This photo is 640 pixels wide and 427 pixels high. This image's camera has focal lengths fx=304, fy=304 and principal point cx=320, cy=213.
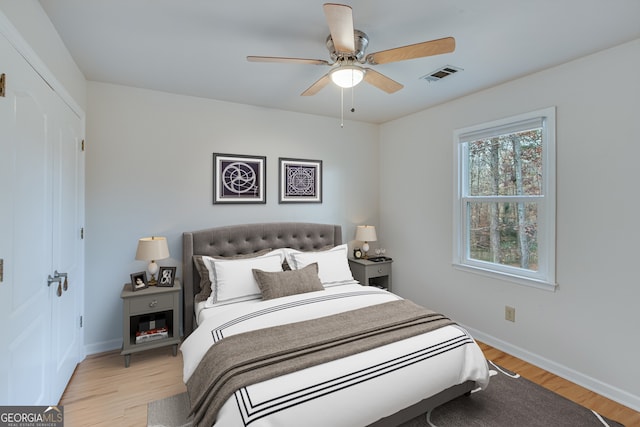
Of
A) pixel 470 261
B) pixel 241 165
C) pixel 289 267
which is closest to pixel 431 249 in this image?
pixel 470 261

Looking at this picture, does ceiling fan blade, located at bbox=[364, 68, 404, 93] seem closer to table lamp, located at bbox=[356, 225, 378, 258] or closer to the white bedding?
the white bedding

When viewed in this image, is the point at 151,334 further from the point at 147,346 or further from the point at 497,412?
the point at 497,412

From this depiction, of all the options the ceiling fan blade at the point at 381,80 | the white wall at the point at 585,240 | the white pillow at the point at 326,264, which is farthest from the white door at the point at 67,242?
the white wall at the point at 585,240

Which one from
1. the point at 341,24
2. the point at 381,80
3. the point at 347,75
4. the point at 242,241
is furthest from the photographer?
the point at 242,241

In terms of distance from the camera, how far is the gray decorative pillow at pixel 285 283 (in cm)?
265

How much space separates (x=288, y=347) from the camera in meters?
1.78

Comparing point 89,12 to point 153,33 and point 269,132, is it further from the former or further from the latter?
point 269,132

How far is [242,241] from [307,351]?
1.86 meters

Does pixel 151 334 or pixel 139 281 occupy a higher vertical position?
pixel 139 281

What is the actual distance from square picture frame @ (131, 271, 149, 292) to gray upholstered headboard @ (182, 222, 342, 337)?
1.11ft

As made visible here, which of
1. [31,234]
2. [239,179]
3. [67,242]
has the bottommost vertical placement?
[67,242]

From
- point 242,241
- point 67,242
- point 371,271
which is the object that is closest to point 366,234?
point 371,271

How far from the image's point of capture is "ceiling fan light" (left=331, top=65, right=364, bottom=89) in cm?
200

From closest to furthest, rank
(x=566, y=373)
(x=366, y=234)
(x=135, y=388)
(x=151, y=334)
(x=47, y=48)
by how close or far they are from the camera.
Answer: (x=47, y=48) < (x=135, y=388) < (x=566, y=373) < (x=151, y=334) < (x=366, y=234)
